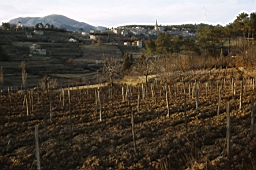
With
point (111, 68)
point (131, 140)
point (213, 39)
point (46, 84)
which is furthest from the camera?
point (213, 39)

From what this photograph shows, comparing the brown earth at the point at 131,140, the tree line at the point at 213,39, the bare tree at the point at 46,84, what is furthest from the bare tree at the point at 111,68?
the brown earth at the point at 131,140

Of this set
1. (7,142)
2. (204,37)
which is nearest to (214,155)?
(7,142)

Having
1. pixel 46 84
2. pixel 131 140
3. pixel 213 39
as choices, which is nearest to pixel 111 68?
pixel 46 84

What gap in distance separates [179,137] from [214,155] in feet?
6.60

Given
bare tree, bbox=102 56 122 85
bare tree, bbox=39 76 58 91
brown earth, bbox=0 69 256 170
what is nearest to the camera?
brown earth, bbox=0 69 256 170

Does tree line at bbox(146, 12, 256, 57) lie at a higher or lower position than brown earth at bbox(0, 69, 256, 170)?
higher

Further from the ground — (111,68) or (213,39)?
(213,39)

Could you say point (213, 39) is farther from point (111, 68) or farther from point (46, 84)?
point (46, 84)

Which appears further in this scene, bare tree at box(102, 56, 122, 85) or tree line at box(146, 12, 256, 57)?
tree line at box(146, 12, 256, 57)

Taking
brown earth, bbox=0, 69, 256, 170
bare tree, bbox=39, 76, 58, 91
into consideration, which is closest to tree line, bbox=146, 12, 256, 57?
bare tree, bbox=39, 76, 58, 91

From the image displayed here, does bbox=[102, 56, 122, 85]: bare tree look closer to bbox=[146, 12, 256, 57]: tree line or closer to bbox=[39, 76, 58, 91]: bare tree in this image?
bbox=[39, 76, 58, 91]: bare tree

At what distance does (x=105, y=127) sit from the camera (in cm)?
1305

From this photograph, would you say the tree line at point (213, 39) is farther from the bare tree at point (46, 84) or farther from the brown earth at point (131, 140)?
the brown earth at point (131, 140)

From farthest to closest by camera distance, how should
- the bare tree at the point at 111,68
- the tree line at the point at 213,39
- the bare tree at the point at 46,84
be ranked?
the tree line at the point at 213,39
the bare tree at the point at 111,68
the bare tree at the point at 46,84
